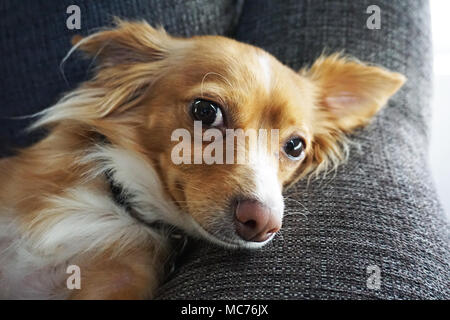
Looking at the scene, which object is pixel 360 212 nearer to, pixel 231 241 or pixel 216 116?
pixel 231 241

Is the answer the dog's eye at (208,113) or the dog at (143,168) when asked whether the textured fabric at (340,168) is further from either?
the dog's eye at (208,113)

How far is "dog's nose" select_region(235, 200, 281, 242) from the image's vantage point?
1.05 m

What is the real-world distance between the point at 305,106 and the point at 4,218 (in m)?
0.96

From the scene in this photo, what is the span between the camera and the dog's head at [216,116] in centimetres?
112

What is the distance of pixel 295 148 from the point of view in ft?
4.62

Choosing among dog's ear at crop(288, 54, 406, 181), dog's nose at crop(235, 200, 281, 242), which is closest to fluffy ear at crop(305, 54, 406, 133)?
dog's ear at crop(288, 54, 406, 181)

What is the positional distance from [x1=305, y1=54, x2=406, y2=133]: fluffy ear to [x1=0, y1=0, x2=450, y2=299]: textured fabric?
0.22ft

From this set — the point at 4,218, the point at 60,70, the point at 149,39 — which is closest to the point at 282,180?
the point at 149,39

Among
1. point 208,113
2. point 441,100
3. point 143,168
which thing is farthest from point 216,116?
point 441,100

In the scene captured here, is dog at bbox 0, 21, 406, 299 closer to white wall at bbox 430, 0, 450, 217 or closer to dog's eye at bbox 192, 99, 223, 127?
dog's eye at bbox 192, 99, 223, 127

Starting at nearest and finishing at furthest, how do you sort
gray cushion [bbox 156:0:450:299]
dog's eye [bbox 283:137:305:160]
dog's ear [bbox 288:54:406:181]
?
gray cushion [bbox 156:0:450:299] < dog's eye [bbox 283:137:305:160] < dog's ear [bbox 288:54:406:181]

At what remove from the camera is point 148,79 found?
4.57 ft

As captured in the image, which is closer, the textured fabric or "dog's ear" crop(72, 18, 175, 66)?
the textured fabric

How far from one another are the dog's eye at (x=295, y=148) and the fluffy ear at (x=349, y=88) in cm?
23
